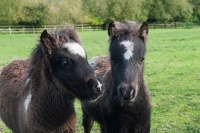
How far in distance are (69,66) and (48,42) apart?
44cm

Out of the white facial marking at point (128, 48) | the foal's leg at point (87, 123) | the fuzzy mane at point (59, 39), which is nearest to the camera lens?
the fuzzy mane at point (59, 39)

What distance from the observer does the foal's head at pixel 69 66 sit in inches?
150

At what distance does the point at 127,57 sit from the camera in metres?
4.50

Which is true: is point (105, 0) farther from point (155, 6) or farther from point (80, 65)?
point (80, 65)

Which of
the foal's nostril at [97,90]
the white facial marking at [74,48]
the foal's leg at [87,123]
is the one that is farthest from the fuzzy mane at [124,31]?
the foal's leg at [87,123]

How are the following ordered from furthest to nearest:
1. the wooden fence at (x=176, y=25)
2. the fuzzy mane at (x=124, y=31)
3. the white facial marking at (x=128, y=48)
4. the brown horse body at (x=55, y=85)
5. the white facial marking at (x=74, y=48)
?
the wooden fence at (x=176, y=25) → the fuzzy mane at (x=124, y=31) → the white facial marking at (x=128, y=48) → the white facial marking at (x=74, y=48) → the brown horse body at (x=55, y=85)

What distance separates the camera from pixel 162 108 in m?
8.16

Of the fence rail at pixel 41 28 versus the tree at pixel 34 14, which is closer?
the fence rail at pixel 41 28

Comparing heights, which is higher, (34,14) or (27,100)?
(34,14)

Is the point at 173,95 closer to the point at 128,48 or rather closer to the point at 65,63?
the point at 128,48

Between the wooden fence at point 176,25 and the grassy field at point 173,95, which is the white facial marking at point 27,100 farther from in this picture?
the wooden fence at point 176,25

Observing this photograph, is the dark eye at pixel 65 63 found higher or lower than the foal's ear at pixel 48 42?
lower

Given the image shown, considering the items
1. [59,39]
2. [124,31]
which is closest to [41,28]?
[124,31]

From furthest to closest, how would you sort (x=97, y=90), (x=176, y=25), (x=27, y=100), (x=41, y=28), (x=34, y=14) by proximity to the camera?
(x=176, y=25) → (x=34, y=14) → (x=41, y=28) → (x=27, y=100) → (x=97, y=90)
